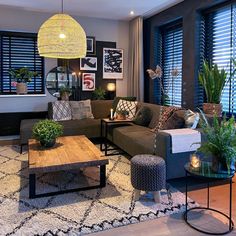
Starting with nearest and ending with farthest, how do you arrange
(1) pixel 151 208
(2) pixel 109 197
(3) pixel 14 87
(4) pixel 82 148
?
(1) pixel 151 208 → (2) pixel 109 197 → (4) pixel 82 148 → (3) pixel 14 87

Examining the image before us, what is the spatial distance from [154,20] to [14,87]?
319 cm

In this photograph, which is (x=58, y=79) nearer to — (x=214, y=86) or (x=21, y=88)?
(x=21, y=88)

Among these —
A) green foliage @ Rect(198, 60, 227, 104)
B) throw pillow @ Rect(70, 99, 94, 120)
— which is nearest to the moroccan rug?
green foliage @ Rect(198, 60, 227, 104)

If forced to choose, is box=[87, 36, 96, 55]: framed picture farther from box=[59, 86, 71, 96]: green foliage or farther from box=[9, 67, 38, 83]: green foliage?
box=[9, 67, 38, 83]: green foliage

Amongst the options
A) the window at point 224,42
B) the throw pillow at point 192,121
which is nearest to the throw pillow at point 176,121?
the throw pillow at point 192,121

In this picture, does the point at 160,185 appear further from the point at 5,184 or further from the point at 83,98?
the point at 83,98

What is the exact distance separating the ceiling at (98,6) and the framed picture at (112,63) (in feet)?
2.56

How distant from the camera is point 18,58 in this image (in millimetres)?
5176

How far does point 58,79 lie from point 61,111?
3.00 ft

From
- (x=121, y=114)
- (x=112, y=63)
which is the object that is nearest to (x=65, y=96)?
(x=112, y=63)

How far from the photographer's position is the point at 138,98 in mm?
5527

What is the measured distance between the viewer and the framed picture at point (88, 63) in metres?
5.50

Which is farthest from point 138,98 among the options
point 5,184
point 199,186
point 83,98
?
point 5,184

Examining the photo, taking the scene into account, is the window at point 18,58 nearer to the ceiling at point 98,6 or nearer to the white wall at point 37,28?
the white wall at point 37,28
